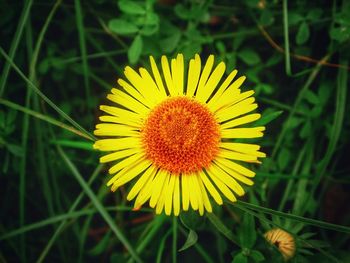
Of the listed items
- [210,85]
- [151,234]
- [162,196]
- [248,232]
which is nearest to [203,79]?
[210,85]

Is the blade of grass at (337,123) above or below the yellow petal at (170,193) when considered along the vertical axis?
above

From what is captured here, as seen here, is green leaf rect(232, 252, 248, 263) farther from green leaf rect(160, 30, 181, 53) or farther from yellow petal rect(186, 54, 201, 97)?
green leaf rect(160, 30, 181, 53)

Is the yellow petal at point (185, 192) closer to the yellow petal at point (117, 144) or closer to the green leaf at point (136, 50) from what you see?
the yellow petal at point (117, 144)

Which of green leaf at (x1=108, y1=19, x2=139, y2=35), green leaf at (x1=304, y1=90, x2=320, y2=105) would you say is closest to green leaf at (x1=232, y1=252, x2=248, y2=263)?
green leaf at (x1=304, y1=90, x2=320, y2=105)

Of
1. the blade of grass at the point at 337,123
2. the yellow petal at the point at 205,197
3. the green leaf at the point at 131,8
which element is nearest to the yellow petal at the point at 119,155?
the yellow petal at the point at 205,197

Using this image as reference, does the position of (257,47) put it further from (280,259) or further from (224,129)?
(280,259)

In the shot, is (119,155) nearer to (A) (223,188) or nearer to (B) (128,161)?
(B) (128,161)
